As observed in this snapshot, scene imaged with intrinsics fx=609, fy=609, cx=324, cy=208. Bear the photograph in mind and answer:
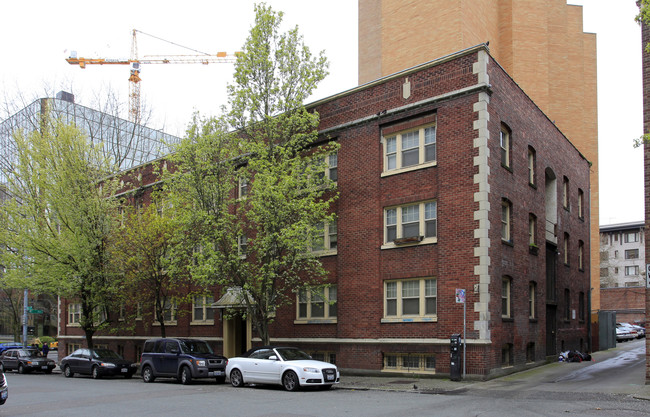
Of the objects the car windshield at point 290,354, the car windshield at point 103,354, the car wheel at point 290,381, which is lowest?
the car windshield at point 103,354

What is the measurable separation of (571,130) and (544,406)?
1558 inches

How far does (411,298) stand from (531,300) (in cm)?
616

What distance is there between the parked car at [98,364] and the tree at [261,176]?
6811 mm

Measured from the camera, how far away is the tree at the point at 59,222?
28.7 metres

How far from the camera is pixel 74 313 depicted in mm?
41219

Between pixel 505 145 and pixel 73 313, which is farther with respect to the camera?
pixel 73 313

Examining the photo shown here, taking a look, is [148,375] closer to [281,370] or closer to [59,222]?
[281,370]

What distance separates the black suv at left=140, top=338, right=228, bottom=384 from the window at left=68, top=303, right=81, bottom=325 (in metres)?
19.3

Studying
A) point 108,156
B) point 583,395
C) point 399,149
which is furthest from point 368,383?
point 108,156

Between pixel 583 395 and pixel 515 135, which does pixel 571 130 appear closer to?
pixel 515 135

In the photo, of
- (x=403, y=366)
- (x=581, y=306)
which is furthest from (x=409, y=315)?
(x=581, y=306)

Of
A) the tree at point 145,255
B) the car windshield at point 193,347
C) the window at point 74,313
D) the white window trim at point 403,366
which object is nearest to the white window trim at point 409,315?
the white window trim at point 403,366

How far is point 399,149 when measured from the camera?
23.4 m

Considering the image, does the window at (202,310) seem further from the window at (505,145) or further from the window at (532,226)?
the window at (505,145)
